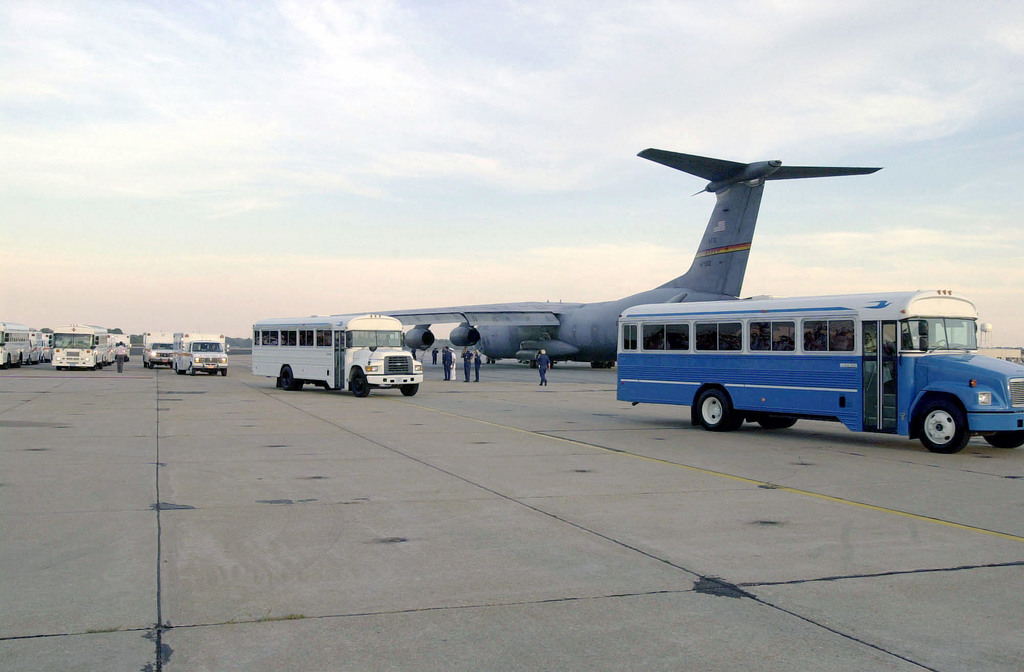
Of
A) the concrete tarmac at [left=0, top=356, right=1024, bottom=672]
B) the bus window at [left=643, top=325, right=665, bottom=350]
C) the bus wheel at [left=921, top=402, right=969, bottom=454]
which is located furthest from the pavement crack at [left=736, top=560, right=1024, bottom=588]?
the bus window at [left=643, top=325, right=665, bottom=350]

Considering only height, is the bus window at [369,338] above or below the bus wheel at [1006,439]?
above

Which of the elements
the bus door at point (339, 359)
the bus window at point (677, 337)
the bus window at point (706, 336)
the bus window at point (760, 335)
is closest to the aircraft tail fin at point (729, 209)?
the bus door at point (339, 359)

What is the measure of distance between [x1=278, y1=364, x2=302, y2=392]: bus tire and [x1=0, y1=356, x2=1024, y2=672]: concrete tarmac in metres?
16.1

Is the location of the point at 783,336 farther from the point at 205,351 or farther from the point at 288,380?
the point at 205,351

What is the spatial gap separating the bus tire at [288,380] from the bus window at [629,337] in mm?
14976

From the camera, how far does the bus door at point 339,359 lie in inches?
1104

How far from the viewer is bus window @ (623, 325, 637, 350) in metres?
19.9

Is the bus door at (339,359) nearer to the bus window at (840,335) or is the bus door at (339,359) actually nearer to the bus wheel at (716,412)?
the bus wheel at (716,412)

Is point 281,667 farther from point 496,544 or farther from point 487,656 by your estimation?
point 496,544

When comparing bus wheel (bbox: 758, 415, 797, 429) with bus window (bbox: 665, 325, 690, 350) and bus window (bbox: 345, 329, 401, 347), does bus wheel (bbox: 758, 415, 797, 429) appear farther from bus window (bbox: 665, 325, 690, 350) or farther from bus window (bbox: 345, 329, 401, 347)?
bus window (bbox: 345, 329, 401, 347)

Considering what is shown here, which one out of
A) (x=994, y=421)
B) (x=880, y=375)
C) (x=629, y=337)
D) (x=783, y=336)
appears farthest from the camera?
(x=629, y=337)

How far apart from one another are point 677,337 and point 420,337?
32666mm

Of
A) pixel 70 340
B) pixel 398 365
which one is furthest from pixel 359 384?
pixel 70 340

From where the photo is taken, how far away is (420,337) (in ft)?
165
